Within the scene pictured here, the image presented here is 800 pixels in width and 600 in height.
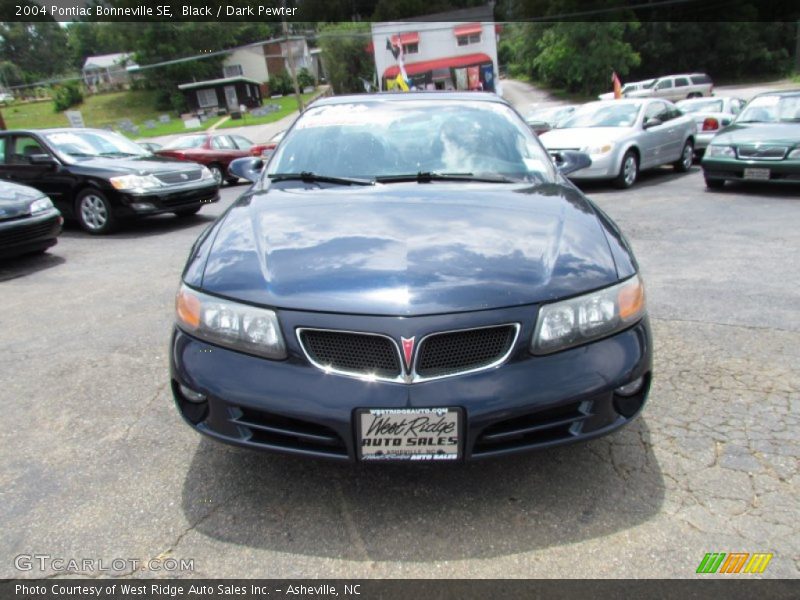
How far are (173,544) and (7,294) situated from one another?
4456 millimetres

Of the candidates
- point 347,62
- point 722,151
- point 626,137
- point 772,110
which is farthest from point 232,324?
point 347,62

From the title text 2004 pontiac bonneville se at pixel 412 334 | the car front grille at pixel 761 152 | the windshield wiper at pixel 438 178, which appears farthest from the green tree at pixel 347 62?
the title text 2004 pontiac bonneville se at pixel 412 334

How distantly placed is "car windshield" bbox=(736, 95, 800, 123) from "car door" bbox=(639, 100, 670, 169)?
1350mm

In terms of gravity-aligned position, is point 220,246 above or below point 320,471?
above

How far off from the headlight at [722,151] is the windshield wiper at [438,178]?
7.25 metres

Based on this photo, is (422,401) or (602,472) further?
(602,472)

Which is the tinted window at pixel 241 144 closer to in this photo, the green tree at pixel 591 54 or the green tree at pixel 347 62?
the green tree at pixel 591 54

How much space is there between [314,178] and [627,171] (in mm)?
8237

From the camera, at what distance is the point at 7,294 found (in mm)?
5336
